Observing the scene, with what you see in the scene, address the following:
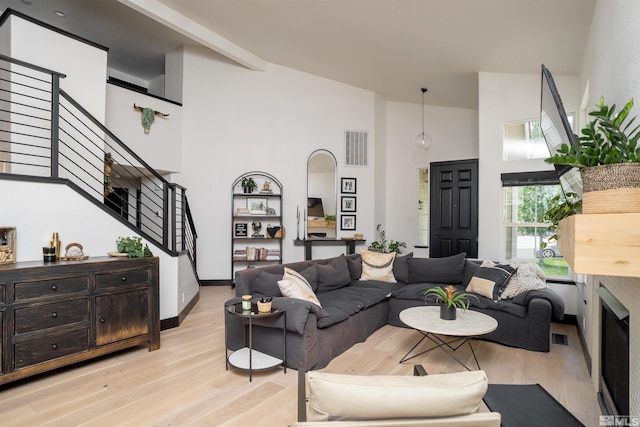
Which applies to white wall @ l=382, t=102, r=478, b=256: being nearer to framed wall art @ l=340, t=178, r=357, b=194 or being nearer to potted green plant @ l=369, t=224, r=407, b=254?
potted green plant @ l=369, t=224, r=407, b=254

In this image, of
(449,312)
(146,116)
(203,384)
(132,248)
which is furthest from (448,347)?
(146,116)

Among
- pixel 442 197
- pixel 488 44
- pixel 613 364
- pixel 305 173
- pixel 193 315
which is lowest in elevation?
pixel 193 315

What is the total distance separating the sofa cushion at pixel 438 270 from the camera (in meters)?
4.76

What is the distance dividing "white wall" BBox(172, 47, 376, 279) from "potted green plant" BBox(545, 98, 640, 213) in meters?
5.93

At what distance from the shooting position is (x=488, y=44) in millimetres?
4664

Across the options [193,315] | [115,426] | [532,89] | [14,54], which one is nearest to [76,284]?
[115,426]

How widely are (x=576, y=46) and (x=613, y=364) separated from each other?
377cm

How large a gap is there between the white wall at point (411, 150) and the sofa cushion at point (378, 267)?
9.01 ft

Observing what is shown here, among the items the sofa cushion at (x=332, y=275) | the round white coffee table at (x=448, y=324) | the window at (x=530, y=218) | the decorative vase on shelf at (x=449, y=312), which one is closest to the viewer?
the round white coffee table at (x=448, y=324)

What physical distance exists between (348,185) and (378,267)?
2578 mm

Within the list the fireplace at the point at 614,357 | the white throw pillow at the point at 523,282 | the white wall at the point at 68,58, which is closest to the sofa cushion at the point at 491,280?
the white throw pillow at the point at 523,282

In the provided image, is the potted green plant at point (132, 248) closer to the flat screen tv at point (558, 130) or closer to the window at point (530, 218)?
the flat screen tv at point (558, 130)

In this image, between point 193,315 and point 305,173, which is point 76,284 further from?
point 305,173

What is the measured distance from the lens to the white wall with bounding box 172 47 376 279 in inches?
268
